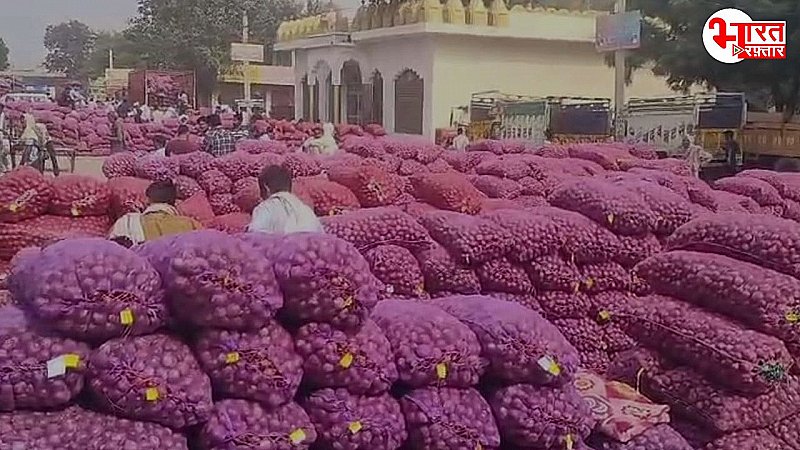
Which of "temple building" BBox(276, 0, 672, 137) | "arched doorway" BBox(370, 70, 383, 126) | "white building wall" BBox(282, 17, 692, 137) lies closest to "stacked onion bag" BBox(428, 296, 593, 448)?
"temple building" BBox(276, 0, 672, 137)

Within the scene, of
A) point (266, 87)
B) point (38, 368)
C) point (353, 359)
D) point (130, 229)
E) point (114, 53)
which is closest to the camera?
point (38, 368)

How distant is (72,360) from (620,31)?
13.2m

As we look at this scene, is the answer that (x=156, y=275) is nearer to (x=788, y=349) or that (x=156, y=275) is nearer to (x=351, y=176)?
(x=788, y=349)

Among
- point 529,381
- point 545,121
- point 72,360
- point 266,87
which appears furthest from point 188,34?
point 72,360

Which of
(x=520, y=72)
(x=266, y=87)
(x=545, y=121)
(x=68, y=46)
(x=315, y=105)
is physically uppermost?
(x=520, y=72)

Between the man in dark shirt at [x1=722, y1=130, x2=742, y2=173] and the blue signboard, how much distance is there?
12.0 feet

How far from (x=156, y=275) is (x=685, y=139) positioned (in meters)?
9.35

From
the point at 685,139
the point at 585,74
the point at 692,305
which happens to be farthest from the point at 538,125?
the point at 692,305

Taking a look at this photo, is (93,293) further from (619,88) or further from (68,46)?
(619,88)

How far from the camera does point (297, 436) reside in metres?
1.62

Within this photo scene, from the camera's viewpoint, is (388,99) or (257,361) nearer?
(257,361)

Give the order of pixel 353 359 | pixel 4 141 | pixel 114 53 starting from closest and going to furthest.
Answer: pixel 353 359 < pixel 4 141 < pixel 114 53

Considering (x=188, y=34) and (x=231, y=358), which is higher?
(x=188, y=34)

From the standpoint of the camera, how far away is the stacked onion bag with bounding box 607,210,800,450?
2.25m
